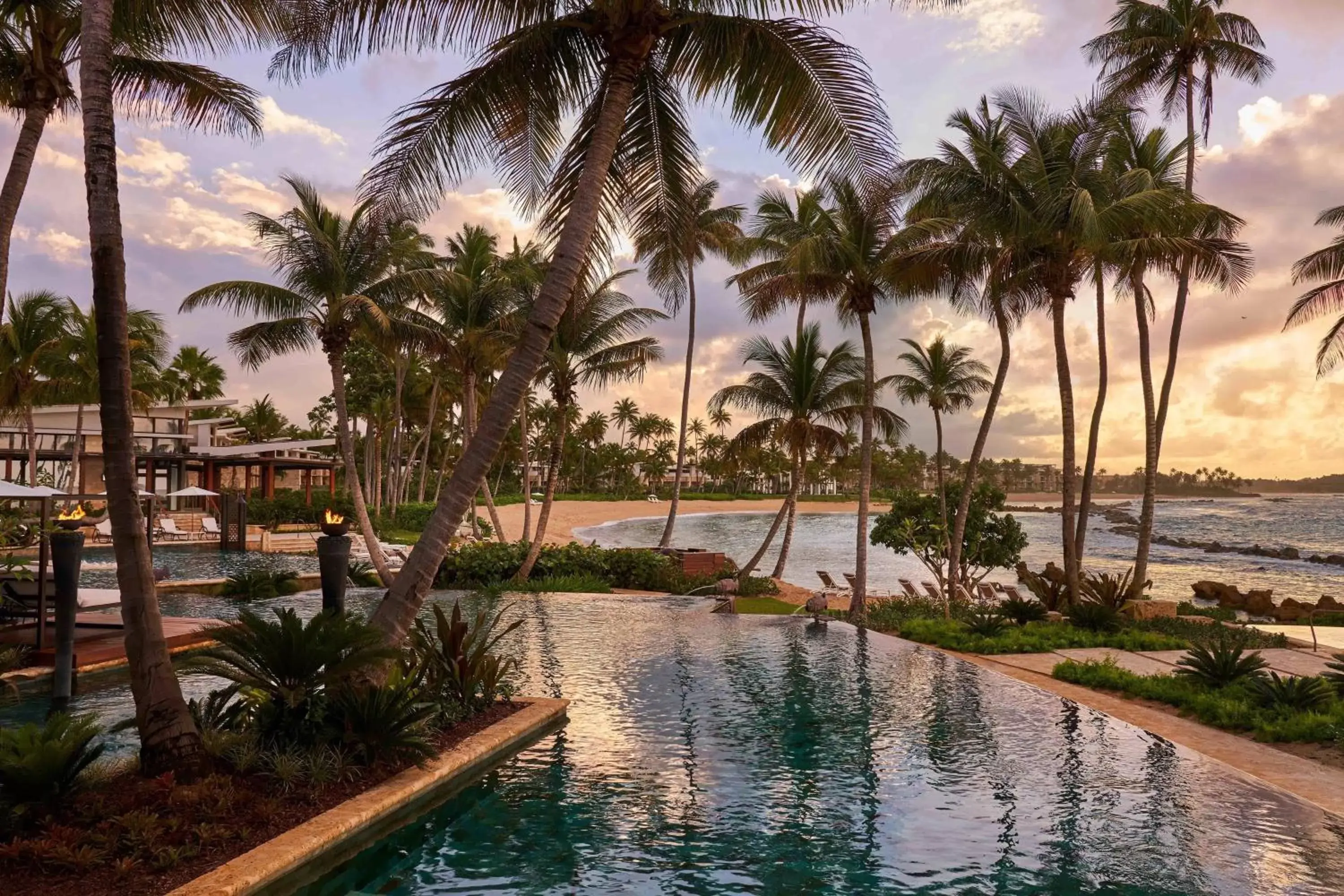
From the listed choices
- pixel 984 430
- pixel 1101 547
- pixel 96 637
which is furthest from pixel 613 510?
pixel 96 637

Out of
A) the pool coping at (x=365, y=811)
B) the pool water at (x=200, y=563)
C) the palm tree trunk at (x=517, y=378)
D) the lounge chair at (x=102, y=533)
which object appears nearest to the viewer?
the pool coping at (x=365, y=811)

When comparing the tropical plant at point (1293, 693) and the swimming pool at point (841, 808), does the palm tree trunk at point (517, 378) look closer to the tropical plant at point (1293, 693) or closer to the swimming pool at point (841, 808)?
the swimming pool at point (841, 808)

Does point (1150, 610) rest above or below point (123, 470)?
below

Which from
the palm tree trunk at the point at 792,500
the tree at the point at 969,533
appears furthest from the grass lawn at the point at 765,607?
the tree at the point at 969,533

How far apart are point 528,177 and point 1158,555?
57.2 metres

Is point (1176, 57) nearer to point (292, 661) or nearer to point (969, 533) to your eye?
point (969, 533)

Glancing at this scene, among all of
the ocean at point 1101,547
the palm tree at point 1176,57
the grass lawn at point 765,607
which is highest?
the palm tree at point 1176,57

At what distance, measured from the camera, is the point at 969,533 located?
2656cm

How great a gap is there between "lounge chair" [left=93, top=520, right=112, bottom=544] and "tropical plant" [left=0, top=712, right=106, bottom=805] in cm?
2694

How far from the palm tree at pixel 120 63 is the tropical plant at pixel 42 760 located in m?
7.09

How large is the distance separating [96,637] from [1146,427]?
72.4 ft

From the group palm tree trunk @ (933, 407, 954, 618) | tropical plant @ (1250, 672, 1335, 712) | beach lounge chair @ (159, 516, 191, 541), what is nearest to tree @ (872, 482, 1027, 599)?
palm tree trunk @ (933, 407, 954, 618)

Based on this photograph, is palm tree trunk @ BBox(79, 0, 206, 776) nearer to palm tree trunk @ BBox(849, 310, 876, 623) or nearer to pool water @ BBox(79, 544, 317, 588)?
palm tree trunk @ BBox(849, 310, 876, 623)

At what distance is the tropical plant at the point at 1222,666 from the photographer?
434 inches
